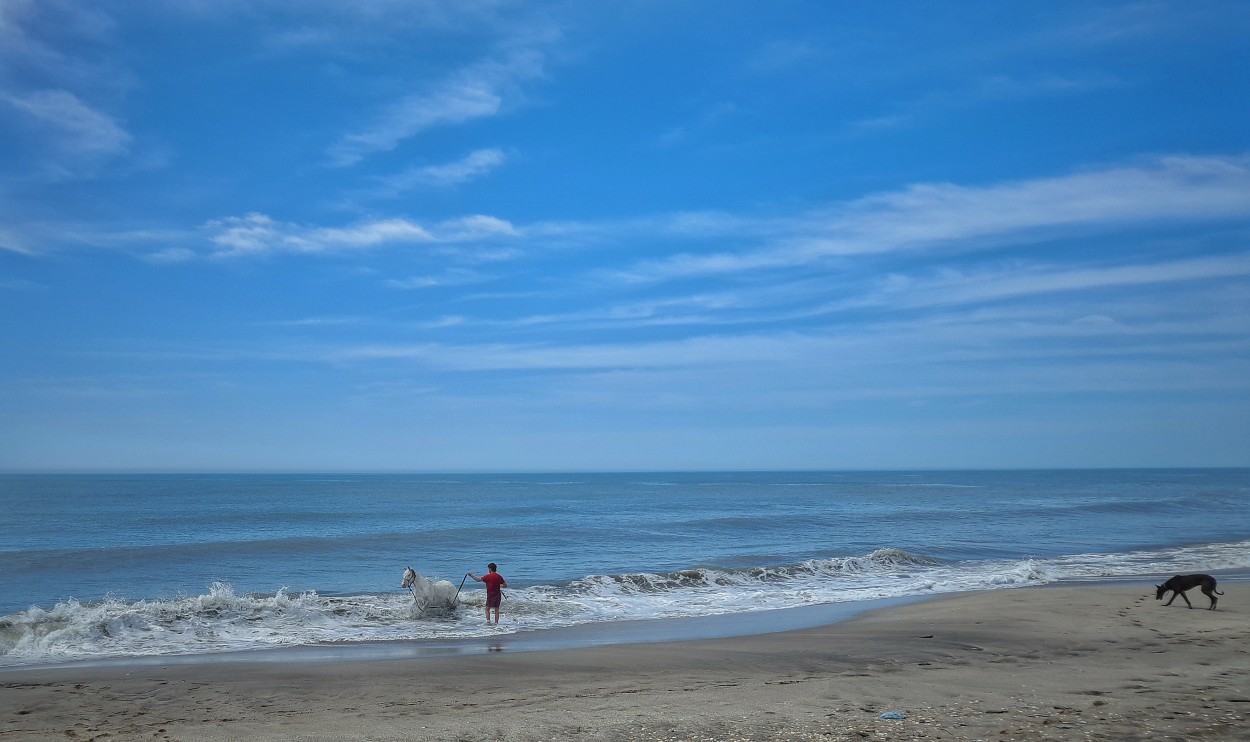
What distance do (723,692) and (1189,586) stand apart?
1267cm

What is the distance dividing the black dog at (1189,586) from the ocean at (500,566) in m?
1.25

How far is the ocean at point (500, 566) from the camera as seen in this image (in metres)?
16.8

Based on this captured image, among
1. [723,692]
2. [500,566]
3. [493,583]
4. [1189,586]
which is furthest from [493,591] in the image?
[1189,586]

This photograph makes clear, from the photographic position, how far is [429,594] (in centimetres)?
1823

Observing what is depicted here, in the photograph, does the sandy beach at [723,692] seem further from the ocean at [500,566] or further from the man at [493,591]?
the man at [493,591]

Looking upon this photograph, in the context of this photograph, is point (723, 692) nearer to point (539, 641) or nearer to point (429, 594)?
point (539, 641)

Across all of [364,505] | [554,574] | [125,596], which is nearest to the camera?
[125,596]

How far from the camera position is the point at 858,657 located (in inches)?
509

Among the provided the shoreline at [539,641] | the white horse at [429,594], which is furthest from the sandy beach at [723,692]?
the white horse at [429,594]

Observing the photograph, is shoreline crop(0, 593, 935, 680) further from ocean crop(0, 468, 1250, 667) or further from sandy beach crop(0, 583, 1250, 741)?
sandy beach crop(0, 583, 1250, 741)

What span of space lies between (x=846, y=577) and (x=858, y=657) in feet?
45.8

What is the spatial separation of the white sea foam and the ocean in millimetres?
66

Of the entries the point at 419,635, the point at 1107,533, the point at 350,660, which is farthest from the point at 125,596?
the point at 1107,533

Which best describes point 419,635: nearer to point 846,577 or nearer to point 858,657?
point 858,657
